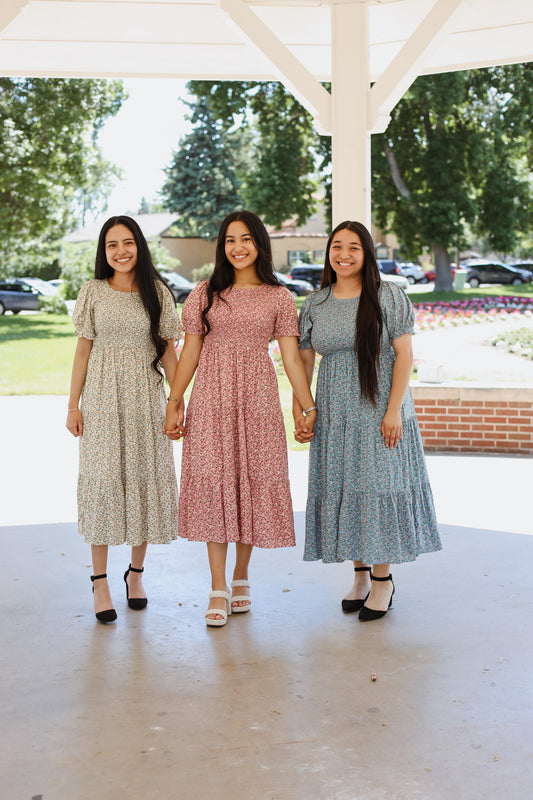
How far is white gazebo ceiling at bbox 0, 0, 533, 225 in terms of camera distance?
4641 millimetres

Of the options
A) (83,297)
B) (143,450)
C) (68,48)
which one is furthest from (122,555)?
(68,48)

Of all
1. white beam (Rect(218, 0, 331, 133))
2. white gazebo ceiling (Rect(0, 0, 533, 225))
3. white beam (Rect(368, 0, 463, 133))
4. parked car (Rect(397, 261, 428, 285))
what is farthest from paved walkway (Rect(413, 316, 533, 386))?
parked car (Rect(397, 261, 428, 285))

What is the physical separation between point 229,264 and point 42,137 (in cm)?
1947

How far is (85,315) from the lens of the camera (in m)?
3.98

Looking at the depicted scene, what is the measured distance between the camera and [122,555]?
5.02 metres

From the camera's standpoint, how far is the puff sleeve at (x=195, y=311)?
12.8ft

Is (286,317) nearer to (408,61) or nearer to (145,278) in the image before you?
(145,278)

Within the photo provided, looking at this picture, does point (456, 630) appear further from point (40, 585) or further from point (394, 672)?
point (40, 585)

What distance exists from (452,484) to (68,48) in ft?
12.9

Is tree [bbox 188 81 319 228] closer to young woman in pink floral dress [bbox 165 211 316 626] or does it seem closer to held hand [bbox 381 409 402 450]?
young woman in pink floral dress [bbox 165 211 316 626]

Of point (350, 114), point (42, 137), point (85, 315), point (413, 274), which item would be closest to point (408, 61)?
point (350, 114)

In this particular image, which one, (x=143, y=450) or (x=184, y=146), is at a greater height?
(x=184, y=146)

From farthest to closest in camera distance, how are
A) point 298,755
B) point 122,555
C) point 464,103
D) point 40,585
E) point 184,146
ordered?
1. point 184,146
2. point 464,103
3. point 122,555
4. point 40,585
5. point 298,755

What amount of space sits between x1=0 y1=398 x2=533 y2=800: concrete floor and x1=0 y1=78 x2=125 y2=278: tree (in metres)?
17.9
